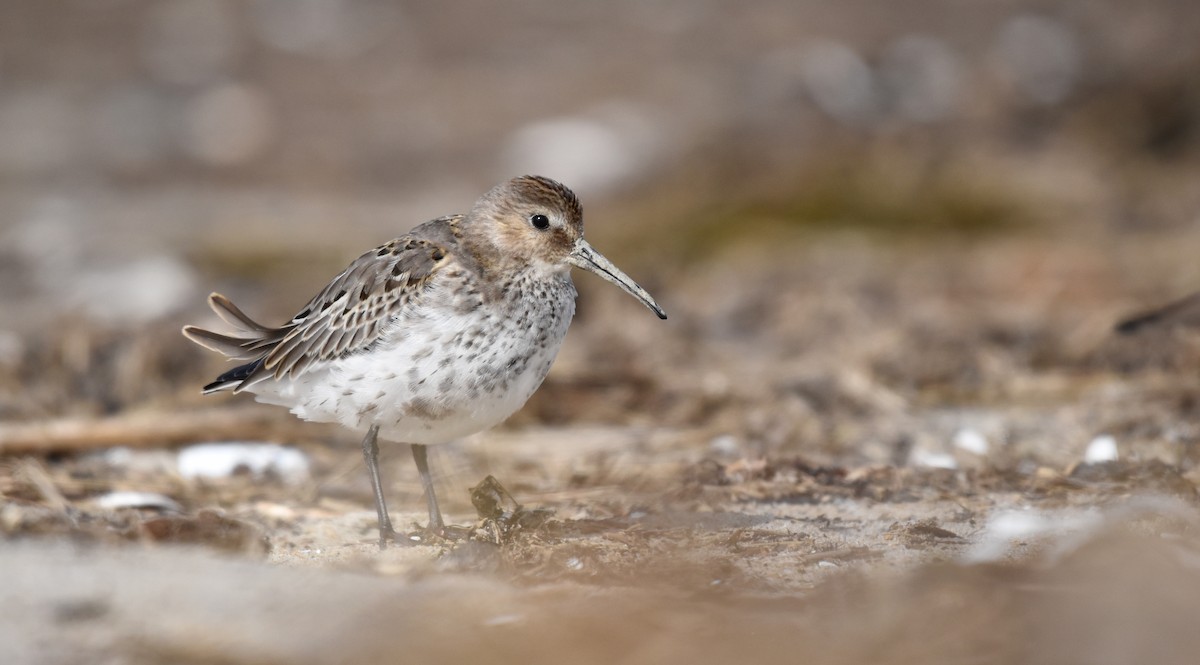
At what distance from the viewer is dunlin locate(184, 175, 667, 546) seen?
4367 mm

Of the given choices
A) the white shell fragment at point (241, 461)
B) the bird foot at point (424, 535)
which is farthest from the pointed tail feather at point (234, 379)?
the bird foot at point (424, 535)

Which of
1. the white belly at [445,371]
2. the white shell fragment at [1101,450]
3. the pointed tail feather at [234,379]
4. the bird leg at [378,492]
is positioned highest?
the pointed tail feather at [234,379]

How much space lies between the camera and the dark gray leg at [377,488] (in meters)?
4.48

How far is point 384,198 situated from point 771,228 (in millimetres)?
4484

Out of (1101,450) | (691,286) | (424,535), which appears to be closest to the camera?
(424,535)

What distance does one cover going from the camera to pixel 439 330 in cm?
437

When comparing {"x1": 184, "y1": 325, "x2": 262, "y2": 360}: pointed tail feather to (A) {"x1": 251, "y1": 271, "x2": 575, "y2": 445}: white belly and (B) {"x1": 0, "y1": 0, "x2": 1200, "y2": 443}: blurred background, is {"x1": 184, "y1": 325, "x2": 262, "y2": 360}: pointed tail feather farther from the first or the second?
(B) {"x1": 0, "y1": 0, "x2": 1200, "y2": 443}: blurred background

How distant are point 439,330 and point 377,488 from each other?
694 millimetres

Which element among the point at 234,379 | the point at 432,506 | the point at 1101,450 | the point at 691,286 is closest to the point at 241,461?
the point at 234,379

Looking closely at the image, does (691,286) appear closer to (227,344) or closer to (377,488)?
(227,344)

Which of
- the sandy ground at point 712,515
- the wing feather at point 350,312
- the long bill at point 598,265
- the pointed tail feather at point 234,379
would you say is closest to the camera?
the sandy ground at point 712,515

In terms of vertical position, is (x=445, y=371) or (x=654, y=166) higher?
(x=654, y=166)

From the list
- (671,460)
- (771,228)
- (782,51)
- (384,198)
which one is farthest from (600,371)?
(782,51)

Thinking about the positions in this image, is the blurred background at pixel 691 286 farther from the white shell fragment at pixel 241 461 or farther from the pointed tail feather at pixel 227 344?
the pointed tail feather at pixel 227 344
